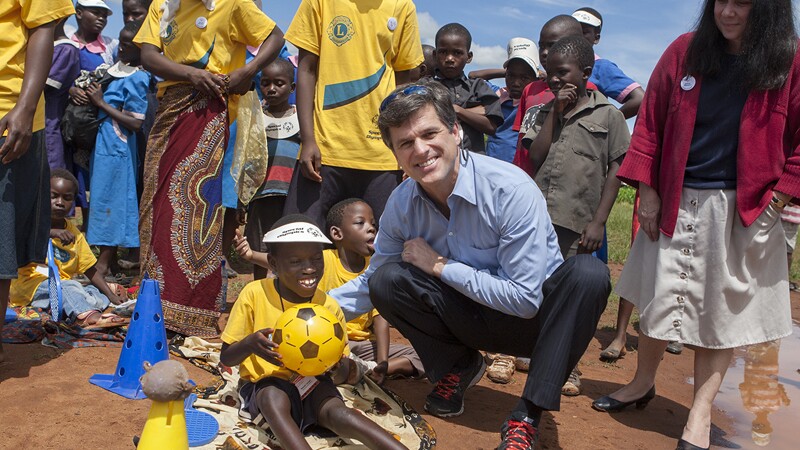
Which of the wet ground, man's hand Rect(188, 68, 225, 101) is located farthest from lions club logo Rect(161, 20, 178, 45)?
the wet ground

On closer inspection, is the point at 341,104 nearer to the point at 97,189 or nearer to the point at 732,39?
the point at 732,39

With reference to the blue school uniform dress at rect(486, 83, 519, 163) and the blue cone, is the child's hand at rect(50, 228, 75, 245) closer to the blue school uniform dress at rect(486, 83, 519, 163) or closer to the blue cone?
the blue cone

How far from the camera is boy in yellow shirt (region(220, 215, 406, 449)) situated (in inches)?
112

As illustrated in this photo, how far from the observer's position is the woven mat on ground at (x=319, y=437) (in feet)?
9.78

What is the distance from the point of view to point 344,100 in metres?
4.18

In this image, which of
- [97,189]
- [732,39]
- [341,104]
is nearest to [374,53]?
[341,104]

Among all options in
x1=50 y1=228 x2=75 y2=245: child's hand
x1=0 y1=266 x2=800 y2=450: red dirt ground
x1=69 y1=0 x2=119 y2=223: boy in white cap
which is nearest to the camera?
x1=0 y1=266 x2=800 y2=450: red dirt ground

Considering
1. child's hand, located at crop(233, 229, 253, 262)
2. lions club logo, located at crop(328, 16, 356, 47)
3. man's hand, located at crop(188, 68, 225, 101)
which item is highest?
lions club logo, located at crop(328, 16, 356, 47)

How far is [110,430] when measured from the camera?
297 centimetres

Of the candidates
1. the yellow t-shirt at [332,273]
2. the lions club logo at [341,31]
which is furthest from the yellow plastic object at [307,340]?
the lions club logo at [341,31]

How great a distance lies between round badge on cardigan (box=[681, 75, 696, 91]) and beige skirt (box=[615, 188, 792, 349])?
44 cm

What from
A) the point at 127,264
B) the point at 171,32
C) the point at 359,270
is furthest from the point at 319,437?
the point at 127,264

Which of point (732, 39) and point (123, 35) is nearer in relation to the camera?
point (732, 39)

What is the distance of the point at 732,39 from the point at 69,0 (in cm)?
297
